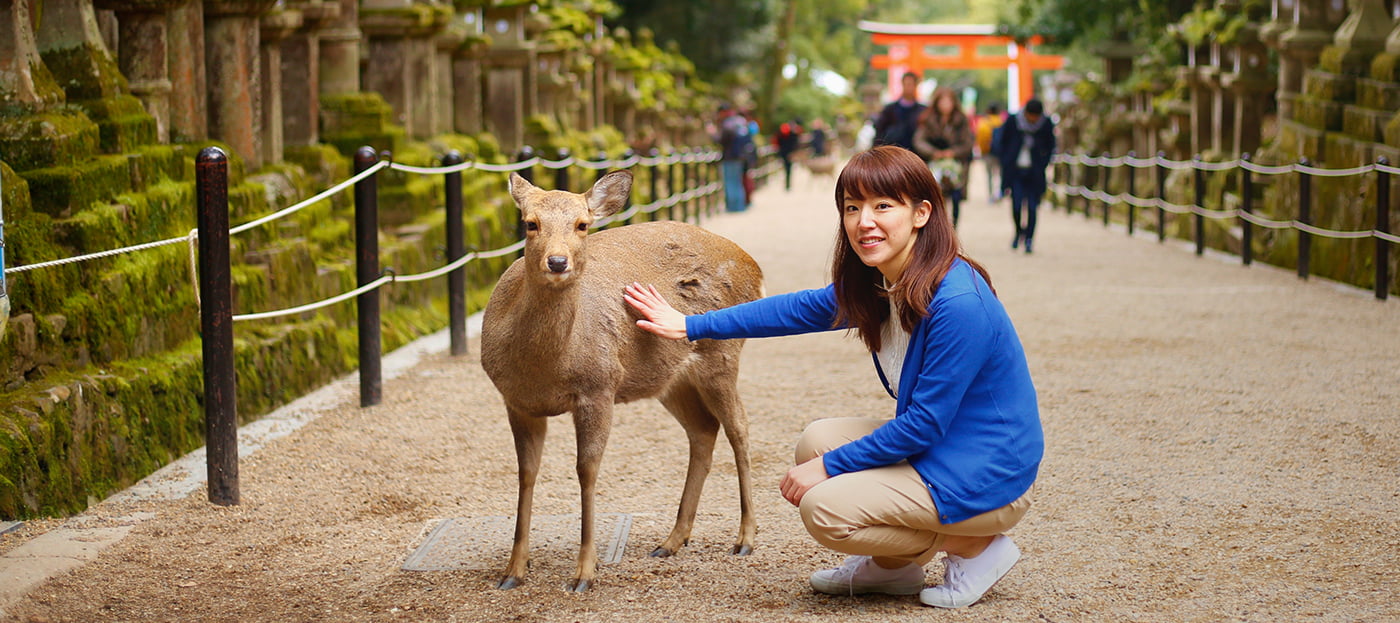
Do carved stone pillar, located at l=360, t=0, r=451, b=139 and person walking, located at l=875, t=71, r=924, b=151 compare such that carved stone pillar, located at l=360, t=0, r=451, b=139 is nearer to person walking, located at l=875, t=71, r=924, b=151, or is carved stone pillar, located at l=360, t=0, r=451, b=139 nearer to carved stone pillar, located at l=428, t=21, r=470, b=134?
carved stone pillar, located at l=428, t=21, r=470, b=134

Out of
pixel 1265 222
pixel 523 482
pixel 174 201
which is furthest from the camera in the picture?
pixel 1265 222

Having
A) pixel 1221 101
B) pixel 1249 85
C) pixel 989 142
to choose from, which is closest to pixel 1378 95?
pixel 1249 85

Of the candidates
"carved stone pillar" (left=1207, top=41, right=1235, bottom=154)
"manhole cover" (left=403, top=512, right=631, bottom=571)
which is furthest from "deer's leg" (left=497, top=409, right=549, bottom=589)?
"carved stone pillar" (left=1207, top=41, right=1235, bottom=154)

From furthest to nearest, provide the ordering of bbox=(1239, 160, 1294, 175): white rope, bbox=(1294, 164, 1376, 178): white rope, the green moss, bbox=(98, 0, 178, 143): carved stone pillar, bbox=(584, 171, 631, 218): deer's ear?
bbox=(1239, 160, 1294, 175): white rope < bbox=(1294, 164, 1376, 178): white rope < bbox=(98, 0, 178, 143): carved stone pillar < the green moss < bbox=(584, 171, 631, 218): deer's ear

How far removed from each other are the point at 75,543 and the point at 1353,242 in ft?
34.5

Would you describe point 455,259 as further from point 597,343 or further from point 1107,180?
point 1107,180

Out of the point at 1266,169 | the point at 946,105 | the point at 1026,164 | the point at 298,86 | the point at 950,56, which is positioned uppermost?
the point at 950,56

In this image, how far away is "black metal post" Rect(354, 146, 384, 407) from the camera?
7895 mm

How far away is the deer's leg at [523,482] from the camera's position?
15.9 ft

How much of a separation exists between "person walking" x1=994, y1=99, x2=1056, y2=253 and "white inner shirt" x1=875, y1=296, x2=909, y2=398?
463 inches

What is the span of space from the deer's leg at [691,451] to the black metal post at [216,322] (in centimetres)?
177

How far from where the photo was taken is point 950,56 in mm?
63156

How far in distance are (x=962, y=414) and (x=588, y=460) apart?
1.17m

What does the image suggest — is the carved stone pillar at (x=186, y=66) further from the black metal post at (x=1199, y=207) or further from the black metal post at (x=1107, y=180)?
the black metal post at (x=1107, y=180)
